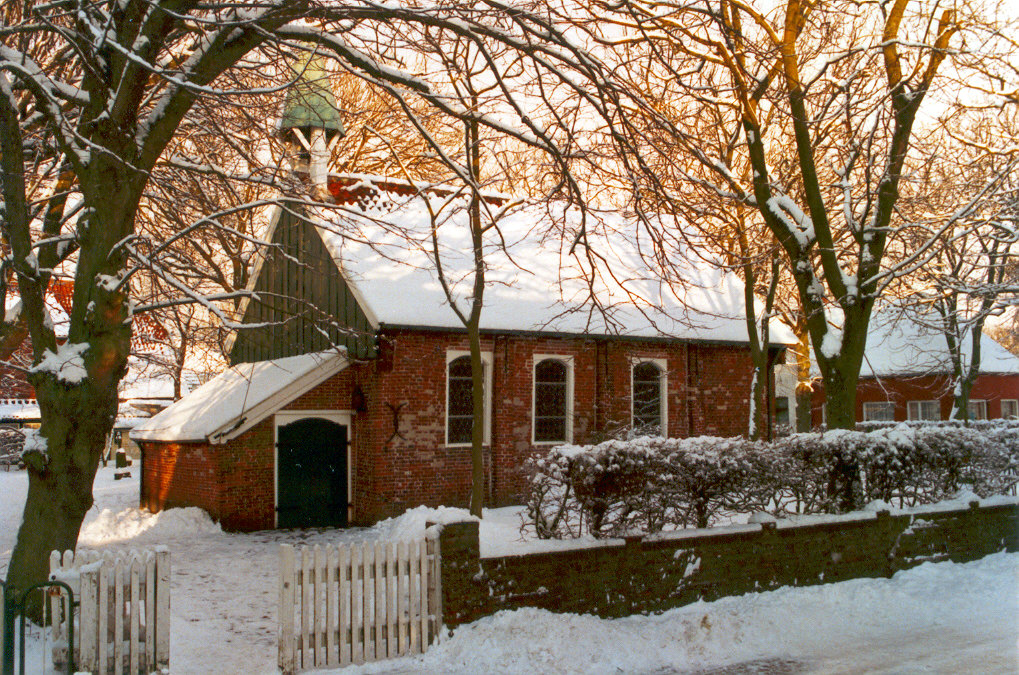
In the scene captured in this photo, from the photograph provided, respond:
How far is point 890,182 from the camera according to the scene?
15031 millimetres

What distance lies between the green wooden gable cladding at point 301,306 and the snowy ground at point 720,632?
19.7ft

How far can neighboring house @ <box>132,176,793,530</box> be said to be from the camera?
16844 millimetres

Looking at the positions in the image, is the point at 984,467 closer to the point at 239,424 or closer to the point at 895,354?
the point at 239,424

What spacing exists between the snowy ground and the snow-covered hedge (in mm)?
986

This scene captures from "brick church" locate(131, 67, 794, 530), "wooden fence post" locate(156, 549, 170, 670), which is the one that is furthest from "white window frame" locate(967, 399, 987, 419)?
"wooden fence post" locate(156, 549, 170, 670)

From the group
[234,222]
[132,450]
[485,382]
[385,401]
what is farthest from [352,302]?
[132,450]

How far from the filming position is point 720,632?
29.1 feet

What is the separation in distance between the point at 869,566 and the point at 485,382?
911 cm

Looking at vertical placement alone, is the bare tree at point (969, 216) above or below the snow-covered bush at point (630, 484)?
above

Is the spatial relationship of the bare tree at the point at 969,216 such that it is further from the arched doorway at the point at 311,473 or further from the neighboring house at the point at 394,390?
the arched doorway at the point at 311,473

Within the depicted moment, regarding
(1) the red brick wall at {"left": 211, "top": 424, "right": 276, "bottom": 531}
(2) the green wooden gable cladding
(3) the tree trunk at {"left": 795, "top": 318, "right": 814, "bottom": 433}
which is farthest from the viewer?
(3) the tree trunk at {"left": 795, "top": 318, "right": 814, "bottom": 433}

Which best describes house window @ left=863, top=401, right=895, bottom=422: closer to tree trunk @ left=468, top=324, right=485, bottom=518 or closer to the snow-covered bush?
tree trunk @ left=468, top=324, right=485, bottom=518

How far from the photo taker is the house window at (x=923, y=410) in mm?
38312

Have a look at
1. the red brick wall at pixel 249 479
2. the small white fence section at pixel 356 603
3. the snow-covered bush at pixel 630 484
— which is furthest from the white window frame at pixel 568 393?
the small white fence section at pixel 356 603
